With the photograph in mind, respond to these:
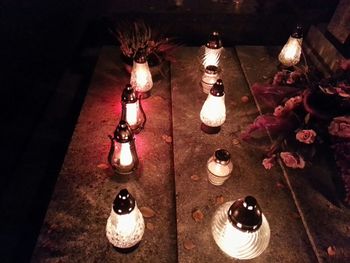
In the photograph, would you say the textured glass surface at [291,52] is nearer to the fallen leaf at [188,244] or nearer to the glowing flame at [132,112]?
the glowing flame at [132,112]

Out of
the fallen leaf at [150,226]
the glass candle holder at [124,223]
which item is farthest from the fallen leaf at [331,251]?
the glass candle holder at [124,223]

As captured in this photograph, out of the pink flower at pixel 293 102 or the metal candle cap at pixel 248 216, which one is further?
the pink flower at pixel 293 102

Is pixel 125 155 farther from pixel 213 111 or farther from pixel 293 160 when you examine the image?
pixel 293 160

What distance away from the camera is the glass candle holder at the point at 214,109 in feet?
12.2

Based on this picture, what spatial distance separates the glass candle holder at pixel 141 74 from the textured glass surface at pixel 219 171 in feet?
6.07

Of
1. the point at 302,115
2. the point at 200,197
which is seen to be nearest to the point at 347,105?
the point at 302,115

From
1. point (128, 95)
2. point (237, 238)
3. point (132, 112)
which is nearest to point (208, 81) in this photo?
point (132, 112)

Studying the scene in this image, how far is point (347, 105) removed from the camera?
363cm

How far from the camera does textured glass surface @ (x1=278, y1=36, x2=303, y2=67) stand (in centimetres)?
508

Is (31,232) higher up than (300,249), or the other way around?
(300,249)

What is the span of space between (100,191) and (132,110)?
1.10 m

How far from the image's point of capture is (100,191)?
11.3 ft

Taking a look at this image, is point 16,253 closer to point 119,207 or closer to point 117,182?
point 117,182

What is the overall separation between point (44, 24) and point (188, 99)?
150 inches
